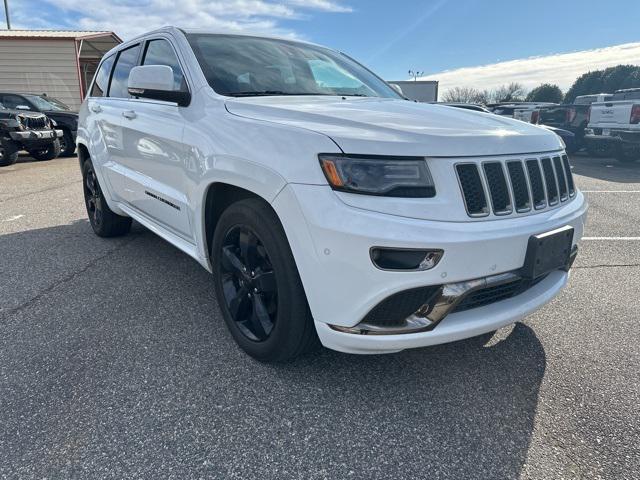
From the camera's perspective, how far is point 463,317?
2027 millimetres

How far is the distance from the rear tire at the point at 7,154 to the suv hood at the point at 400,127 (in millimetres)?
11170

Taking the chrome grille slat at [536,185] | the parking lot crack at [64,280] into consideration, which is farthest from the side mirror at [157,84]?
the chrome grille slat at [536,185]

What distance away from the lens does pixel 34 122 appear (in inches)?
467

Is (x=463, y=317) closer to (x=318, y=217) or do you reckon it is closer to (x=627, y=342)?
(x=318, y=217)

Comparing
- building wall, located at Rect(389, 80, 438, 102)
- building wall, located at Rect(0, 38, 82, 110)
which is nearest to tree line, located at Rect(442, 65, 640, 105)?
building wall, located at Rect(389, 80, 438, 102)

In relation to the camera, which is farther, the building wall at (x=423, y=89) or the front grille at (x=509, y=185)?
the building wall at (x=423, y=89)

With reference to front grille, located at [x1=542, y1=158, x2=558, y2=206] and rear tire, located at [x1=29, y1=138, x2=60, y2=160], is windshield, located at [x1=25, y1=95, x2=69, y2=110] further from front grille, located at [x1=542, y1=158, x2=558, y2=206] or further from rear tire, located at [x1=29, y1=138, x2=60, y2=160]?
front grille, located at [x1=542, y1=158, x2=558, y2=206]

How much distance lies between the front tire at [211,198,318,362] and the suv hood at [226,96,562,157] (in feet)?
1.56

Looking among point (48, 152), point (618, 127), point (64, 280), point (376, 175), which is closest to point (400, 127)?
point (376, 175)

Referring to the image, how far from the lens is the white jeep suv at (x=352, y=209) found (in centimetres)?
185

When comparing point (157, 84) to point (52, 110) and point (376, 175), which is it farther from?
point (52, 110)

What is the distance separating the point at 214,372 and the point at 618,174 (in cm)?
1177

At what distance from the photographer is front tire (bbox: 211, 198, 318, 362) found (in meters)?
2.11

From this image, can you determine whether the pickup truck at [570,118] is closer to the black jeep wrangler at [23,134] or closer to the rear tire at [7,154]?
the black jeep wrangler at [23,134]
